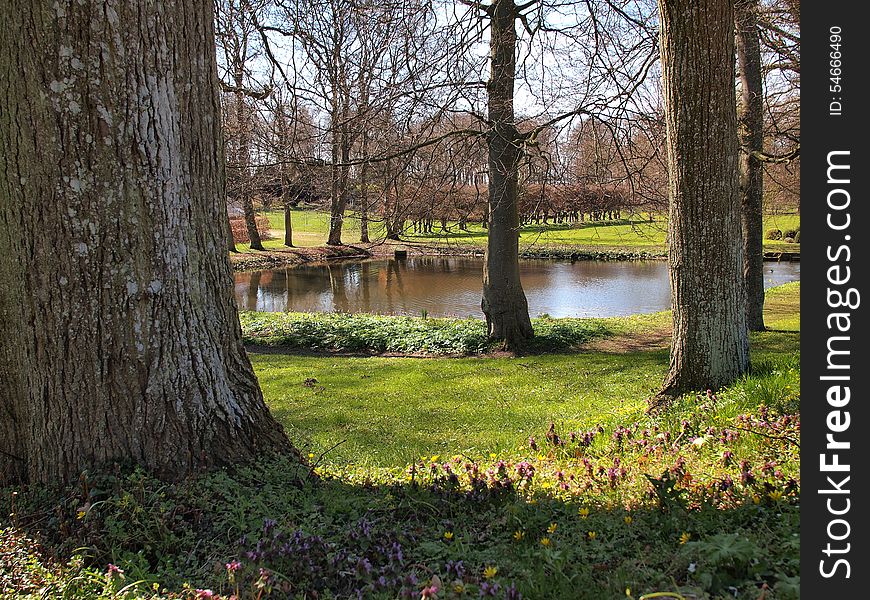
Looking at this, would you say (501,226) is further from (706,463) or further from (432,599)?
(432,599)

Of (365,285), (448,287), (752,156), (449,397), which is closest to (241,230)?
(365,285)

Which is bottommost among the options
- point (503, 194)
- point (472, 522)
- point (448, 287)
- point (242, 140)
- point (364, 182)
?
point (448, 287)

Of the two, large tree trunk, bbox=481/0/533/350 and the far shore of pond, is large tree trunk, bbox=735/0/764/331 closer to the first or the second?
large tree trunk, bbox=481/0/533/350

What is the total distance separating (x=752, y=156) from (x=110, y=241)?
417 inches

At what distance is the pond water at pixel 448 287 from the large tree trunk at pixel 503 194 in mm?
5536

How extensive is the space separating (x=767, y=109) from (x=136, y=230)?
33.9ft

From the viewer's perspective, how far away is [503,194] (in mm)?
10500

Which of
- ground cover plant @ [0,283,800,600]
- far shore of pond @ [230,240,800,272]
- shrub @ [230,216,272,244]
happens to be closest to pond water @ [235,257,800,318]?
far shore of pond @ [230,240,800,272]

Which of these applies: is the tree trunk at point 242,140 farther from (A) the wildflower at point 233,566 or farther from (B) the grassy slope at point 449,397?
(A) the wildflower at point 233,566

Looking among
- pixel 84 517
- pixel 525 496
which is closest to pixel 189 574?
pixel 84 517

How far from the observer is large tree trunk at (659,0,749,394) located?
5.04m

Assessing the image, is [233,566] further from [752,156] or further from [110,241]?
[752,156]

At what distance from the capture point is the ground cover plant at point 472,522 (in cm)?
253
